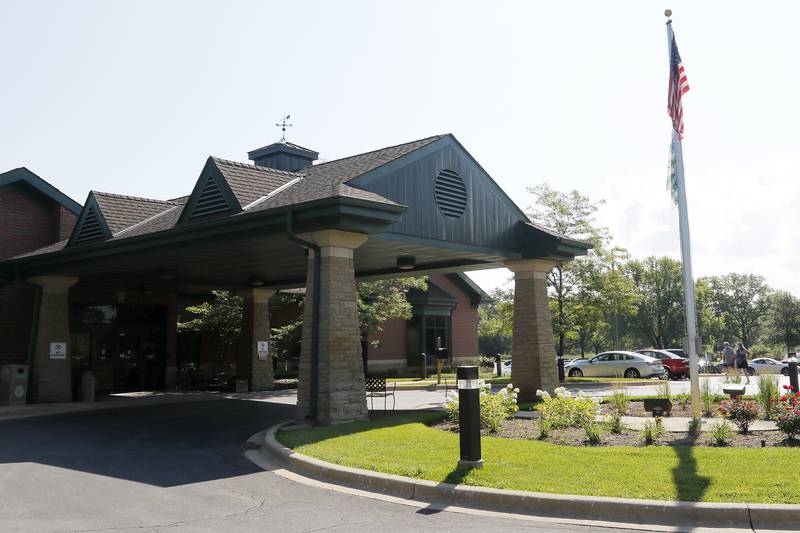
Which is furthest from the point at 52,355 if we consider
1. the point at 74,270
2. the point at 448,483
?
the point at 448,483

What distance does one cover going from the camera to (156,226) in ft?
60.0

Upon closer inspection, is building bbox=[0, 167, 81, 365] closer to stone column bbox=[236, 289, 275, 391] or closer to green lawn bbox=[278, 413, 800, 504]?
stone column bbox=[236, 289, 275, 391]

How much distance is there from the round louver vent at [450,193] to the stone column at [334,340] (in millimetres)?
3088

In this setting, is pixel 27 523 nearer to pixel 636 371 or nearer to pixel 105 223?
pixel 105 223

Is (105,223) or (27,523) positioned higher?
(105,223)

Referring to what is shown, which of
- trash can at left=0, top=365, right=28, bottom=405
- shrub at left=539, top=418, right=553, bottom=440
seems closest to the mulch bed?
shrub at left=539, top=418, right=553, bottom=440

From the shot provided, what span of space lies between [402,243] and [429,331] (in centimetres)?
2668

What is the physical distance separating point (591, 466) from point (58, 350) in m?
18.2

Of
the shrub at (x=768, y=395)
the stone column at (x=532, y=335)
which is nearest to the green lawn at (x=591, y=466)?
the shrub at (x=768, y=395)

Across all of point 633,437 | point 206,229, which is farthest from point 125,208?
point 633,437

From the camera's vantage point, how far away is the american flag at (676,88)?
46.1 ft

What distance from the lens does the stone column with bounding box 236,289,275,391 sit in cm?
2498

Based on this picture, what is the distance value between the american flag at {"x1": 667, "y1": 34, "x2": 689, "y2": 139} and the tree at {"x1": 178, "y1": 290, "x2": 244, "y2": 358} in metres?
18.0

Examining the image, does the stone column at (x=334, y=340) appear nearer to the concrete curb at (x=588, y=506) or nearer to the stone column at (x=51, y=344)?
the concrete curb at (x=588, y=506)
